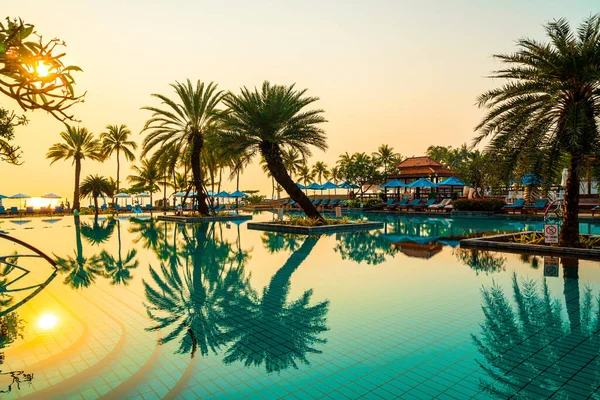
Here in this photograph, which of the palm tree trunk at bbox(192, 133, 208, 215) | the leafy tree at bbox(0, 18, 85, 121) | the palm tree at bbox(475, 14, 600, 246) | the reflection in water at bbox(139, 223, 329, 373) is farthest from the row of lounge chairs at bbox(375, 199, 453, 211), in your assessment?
the leafy tree at bbox(0, 18, 85, 121)

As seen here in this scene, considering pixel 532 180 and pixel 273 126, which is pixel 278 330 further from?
pixel 273 126

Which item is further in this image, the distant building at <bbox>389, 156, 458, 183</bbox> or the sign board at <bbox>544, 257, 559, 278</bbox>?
the distant building at <bbox>389, 156, 458, 183</bbox>

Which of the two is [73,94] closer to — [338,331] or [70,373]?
[70,373]

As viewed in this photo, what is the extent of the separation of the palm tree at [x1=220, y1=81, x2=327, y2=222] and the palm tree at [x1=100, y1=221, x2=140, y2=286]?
8.26 metres

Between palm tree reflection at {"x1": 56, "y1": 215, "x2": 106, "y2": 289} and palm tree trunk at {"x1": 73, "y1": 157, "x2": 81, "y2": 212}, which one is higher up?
palm tree trunk at {"x1": 73, "y1": 157, "x2": 81, "y2": 212}

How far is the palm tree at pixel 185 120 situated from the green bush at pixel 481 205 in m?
18.7

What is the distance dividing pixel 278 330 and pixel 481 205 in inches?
1042

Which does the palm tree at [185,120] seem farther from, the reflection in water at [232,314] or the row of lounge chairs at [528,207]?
the row of lounge chairs at [528,207]

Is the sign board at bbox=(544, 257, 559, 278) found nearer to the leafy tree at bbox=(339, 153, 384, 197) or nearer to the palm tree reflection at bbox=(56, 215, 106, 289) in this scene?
the palm tree reflection at bbox=(56, 215, 106, 289)

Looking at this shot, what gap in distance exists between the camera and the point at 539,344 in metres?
4.88

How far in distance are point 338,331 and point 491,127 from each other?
9565mm

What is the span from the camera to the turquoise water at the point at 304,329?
13.1 ft

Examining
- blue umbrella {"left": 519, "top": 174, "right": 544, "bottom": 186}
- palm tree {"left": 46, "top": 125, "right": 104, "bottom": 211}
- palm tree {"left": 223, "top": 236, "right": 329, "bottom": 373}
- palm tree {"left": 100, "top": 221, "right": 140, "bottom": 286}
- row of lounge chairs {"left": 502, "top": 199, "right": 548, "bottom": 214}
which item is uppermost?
palm tree {"left": 46, "top": 125, "right": 104, "bottom": 211}

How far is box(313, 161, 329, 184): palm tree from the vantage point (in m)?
73.6
